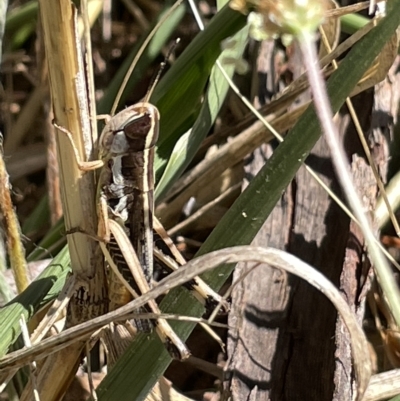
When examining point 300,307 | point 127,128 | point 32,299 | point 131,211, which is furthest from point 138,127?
point 300,307

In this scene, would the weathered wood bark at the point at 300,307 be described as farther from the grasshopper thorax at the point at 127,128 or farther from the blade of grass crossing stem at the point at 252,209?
the grasshopper thorax at the point at 127,128

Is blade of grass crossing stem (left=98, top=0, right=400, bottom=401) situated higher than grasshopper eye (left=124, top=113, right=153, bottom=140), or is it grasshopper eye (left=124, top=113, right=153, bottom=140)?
grasshopper eye (left=124, top=113, right=153, bottom=140)

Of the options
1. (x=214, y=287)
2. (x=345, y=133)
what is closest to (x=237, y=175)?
(x=345, y=133)

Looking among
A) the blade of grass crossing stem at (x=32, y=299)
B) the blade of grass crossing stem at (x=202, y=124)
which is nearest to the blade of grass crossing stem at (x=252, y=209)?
the blade of grass crossing stem at (x=32, y=299)

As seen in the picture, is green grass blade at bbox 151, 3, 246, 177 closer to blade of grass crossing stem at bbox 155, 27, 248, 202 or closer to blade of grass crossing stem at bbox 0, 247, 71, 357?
blade of grass crossing stem at bbox 155, 27, 248, 202

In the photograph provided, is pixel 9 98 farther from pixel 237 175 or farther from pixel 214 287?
pixel 214 287

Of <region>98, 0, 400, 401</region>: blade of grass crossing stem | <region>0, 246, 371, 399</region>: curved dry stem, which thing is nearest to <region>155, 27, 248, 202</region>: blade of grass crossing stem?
<region>98, 0, 400, 401</region>: blade of grass crossing stem
